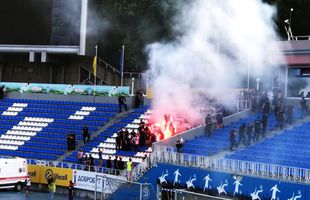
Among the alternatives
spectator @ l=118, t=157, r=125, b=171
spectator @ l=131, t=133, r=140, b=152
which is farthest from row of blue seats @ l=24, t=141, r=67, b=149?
spectator @ l=118, t=157, r=125, b=171

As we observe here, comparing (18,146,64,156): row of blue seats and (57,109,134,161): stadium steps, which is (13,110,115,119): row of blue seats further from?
(18,146,64,156): row of blue seats

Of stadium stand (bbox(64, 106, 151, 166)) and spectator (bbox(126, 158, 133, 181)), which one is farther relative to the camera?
stadium stand (bbox(64, 106, 151, 166))

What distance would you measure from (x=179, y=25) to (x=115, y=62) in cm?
1642

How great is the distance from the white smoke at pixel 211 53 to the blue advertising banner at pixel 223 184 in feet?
23.0

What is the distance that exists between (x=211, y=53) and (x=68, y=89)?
1358 cm

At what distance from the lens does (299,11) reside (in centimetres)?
5116

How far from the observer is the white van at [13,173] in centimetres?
3067

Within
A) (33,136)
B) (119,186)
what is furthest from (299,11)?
(119,186)

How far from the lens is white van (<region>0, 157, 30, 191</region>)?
30672 millimetres

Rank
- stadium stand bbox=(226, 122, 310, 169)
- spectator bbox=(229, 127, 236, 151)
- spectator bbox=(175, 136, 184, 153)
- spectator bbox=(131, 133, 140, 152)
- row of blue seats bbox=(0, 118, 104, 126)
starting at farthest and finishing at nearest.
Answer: row of blue seats bbox=(0, 118, 104, 126) → spectator bbox=(131, 133, 140, 152) → spectator bbox=(175, 136, 184, 153) → spectator bbox=(229, 127, 236, 151) → stadium stand bbox=(226, 122, 310, 169)

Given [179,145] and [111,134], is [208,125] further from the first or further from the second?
[111,134]

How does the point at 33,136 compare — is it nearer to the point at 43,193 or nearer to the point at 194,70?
the point at 43,193

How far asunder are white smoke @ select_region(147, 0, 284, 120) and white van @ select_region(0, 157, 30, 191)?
334 inches

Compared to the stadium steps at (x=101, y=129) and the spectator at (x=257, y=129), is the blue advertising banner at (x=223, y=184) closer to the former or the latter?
the spectator at (x=257, y=129)
